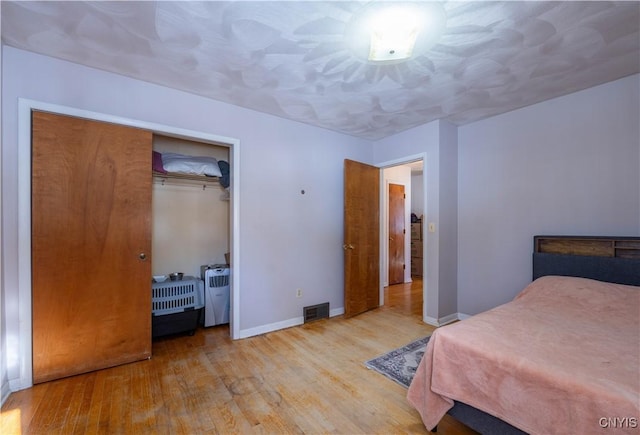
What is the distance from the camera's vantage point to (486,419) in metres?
1.42

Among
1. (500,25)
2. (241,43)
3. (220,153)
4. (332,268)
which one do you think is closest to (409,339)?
(332,268)

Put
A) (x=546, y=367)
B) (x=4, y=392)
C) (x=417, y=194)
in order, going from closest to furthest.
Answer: (x=546, y=367) < (x=4, y=392) < (x=417, y=194)

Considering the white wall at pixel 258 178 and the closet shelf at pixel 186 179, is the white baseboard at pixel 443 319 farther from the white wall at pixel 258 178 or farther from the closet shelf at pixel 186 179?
the closet shelf at pixel 186 179

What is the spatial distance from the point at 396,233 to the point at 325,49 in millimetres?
4383

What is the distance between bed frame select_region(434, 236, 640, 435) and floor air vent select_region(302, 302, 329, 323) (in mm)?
2314

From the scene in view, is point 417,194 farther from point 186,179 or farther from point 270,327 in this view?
point 186,179

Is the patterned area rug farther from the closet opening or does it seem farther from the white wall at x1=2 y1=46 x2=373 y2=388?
the closet opening

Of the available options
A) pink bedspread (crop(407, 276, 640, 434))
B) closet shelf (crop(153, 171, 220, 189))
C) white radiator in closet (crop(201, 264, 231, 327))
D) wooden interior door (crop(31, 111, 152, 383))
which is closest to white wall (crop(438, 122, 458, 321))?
pink bedspread (crop(407, 276, 640, 434))

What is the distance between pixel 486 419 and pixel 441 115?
2918 mm

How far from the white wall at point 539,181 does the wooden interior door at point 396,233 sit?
6.98 ft

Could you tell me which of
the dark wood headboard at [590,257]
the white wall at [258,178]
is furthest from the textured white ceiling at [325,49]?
the dark wood headboard at [590,257]

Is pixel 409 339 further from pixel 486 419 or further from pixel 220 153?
pixel 220 153

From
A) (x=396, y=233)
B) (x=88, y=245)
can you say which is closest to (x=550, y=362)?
(x=88, y=245)

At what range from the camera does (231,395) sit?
199cm
